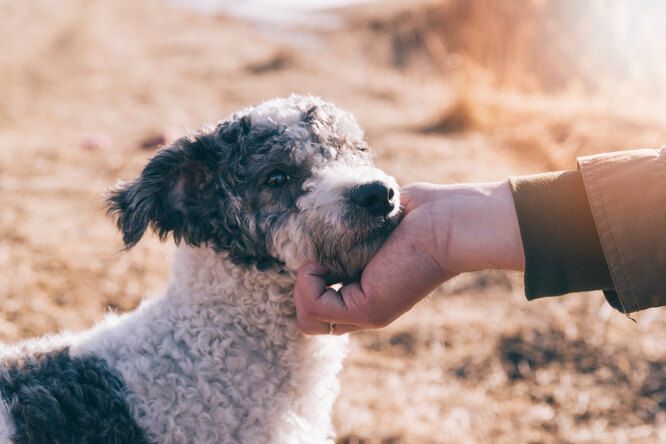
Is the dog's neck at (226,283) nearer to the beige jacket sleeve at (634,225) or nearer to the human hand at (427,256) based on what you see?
the human hand at (427,256)

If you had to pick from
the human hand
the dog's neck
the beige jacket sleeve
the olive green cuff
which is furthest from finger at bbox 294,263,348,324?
the beige jacket sleeve

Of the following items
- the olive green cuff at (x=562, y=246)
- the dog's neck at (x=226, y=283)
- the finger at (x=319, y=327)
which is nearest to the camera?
the olive green cuff at (x=562, y=246)

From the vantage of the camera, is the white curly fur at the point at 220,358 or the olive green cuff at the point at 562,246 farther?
the white curly fur at the point at 220,358

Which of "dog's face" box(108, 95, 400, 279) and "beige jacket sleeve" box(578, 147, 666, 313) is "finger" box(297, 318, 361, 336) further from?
"beige jacket sleeve" box(578, 147, 666, 313)

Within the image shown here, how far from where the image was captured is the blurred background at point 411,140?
4.02 m

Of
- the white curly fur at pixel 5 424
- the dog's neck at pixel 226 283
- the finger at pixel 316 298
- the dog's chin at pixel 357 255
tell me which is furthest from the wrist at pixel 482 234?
the white curly fur at pixel 5 424

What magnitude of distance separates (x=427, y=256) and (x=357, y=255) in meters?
0.31

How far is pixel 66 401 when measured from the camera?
2.24 metres

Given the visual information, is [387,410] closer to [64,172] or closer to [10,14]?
[64,172]

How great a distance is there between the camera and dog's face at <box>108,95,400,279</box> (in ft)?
7.95

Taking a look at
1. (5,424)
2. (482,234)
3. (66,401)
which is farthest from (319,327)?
(5,424)

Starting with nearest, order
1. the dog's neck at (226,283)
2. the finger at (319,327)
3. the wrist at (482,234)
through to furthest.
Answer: the wrist at (482,234) → the finger at (319,327) → the dog's neck at (226,283)

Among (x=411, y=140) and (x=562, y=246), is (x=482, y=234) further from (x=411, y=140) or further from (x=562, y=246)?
(x=411, y=140)

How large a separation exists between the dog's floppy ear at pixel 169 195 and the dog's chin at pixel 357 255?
662 mm
